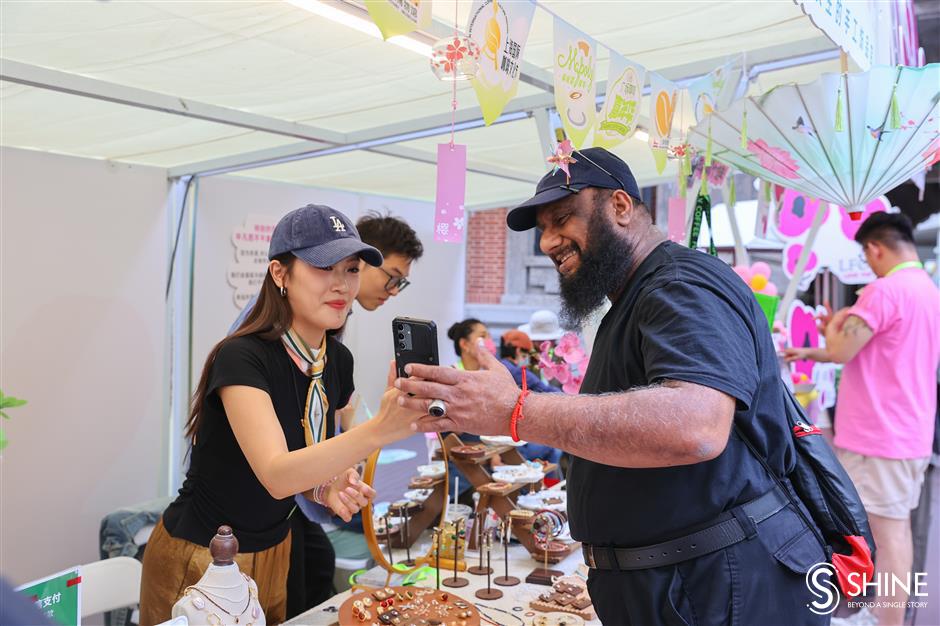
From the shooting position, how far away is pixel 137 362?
15.4ft

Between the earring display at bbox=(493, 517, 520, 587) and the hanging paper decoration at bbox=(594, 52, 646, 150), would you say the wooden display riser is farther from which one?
the hanging paper decoration at bbox=(594, 52, 646, 150)

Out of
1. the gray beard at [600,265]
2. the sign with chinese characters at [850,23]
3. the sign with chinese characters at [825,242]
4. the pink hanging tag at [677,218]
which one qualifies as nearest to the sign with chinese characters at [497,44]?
the gray beard at [600,265]

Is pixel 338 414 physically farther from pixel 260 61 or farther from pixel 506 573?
pixel 260 61

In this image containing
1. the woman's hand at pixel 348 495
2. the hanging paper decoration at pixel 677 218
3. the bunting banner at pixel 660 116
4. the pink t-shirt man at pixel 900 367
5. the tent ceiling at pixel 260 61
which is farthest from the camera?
the pink t-shirt man at pixel 900 367

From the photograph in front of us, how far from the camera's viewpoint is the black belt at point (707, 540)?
1.40 m

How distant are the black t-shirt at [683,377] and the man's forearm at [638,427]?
0.18 ft

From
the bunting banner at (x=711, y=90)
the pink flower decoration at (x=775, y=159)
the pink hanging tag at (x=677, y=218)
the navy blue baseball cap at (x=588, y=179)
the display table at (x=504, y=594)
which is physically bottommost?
the display table at (x=504, y=594)

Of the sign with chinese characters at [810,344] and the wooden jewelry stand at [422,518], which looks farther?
the sign with chinese characters at [810,344]

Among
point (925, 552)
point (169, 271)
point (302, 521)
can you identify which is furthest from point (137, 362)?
point (925, 552)

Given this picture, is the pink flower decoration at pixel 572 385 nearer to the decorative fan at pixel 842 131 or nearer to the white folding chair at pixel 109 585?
the decorative fan at pixel 842 131

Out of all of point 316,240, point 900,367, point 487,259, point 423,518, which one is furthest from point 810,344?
point 487,259

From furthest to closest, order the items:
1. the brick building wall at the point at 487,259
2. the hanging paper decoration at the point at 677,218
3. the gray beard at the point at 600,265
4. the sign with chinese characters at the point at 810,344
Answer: the brick building wall at the point at 487,259, the sign with chinese characters at the point at 810,344, the hanging paper decoration at the point at 677,218, the gray beard at the point at 600,265

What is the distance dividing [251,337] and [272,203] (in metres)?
4.12

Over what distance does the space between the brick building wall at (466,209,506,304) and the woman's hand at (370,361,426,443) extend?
10.5 metres
